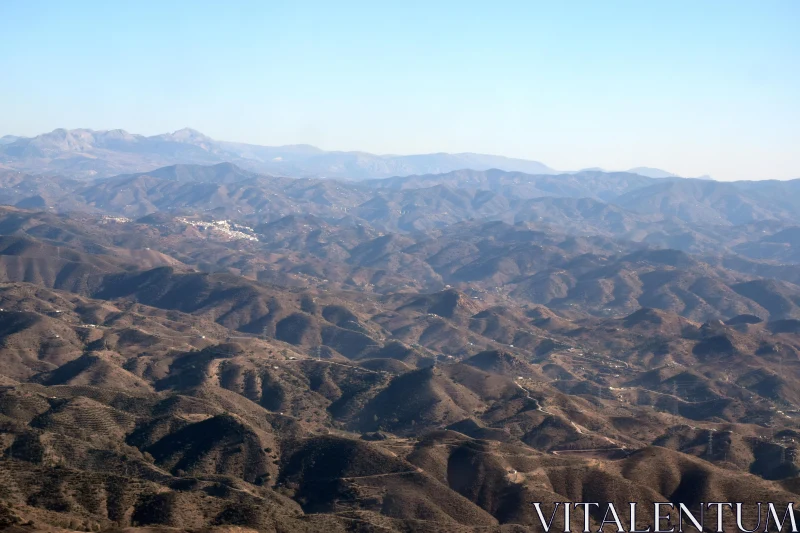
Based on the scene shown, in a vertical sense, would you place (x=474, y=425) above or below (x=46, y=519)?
below

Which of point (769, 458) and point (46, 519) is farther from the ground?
point (46, 519)

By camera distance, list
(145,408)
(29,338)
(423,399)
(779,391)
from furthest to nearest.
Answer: (779,391) < (29,338) < (423,399) < (145,408)

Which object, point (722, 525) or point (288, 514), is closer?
point (288, 514)

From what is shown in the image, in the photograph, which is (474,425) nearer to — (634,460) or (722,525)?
(634,460)

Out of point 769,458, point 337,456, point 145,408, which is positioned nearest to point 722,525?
point 769,458

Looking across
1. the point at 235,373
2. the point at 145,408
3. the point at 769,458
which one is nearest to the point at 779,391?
the point at 769,458

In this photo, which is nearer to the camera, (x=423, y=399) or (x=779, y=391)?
(x=423, y=399)

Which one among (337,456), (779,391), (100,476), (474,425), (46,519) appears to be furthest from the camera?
(779,391)

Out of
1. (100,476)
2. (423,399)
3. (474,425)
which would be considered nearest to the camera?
(100,476)

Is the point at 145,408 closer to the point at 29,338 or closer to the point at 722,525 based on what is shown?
the point at 29,338
